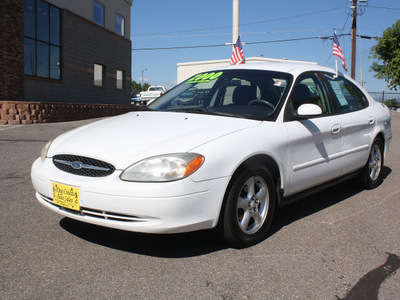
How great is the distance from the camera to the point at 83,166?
3.21 meters

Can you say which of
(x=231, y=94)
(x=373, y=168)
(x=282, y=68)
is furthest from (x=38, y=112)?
(x=373, y=168)

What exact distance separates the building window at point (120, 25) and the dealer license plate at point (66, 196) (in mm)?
21653

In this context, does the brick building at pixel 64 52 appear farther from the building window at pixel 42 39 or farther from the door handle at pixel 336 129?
the door handle at pixel 336 129

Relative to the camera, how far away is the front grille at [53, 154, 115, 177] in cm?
313

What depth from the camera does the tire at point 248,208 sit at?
3250 mm

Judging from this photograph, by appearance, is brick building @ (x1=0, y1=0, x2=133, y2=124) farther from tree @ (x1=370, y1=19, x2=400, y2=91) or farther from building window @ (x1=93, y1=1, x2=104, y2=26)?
tree @ (x1=370, y1=19, x2=400, y2=91)

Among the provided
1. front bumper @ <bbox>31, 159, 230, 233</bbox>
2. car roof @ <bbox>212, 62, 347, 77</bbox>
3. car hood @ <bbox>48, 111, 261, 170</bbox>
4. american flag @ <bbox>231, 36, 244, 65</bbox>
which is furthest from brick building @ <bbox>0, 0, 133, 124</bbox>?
front bumper @ <bbox>31, 159, 230, 233</bbox>

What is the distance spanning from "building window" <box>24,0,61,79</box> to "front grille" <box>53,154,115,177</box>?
1425cm

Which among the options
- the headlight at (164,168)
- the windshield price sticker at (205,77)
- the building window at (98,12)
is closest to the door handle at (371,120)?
the windshield price sticker at (205,77)

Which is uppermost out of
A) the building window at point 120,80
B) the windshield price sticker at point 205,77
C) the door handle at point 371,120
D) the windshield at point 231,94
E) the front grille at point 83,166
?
the building window at point 120,80

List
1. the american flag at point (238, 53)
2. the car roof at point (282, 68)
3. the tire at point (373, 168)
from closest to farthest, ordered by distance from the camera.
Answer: the car roof at point (282, 68)
the tire at point (373, 168)
the american flag at point (238, 53)

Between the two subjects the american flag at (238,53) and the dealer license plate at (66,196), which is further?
the american flag at (238,53)

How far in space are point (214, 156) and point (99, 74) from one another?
66.8 ft

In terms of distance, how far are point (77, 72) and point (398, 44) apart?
28.6 meters
